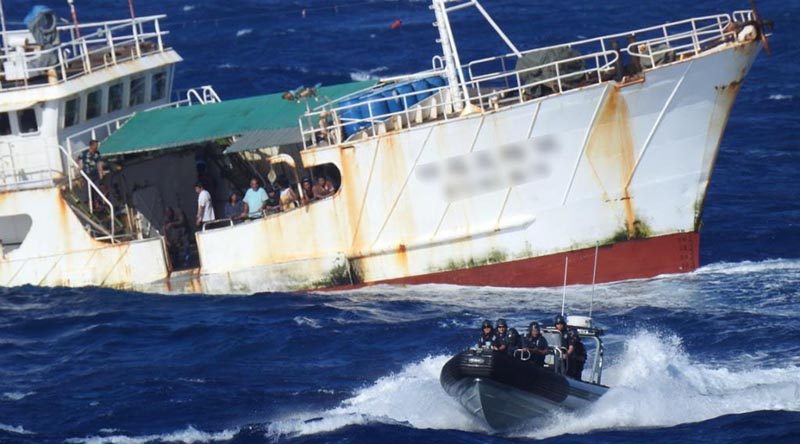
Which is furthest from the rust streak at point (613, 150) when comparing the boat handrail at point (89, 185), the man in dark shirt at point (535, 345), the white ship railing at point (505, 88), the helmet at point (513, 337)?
the boat handrail at point (89, 185)

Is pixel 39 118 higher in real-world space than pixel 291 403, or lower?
higher

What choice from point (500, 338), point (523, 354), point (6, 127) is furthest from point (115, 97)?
point (523, 354)

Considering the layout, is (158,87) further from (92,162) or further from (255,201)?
(255,201)

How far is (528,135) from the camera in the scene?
33.6 metres

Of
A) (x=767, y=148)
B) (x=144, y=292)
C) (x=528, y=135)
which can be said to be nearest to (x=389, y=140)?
(x=528, y=135)

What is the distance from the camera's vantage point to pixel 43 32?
38.6m

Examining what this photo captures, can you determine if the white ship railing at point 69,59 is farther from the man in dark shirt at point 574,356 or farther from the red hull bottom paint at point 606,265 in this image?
the man in dark shirt at point 574,356

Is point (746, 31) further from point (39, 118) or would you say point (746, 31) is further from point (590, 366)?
point (39, 118)

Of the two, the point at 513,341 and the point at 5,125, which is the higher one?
the point at 5,125

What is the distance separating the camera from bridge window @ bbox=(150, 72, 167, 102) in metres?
41.5

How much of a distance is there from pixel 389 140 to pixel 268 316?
15.9ft

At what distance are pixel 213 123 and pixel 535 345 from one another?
1498 cm

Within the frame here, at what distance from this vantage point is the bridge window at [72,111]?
38.1 m

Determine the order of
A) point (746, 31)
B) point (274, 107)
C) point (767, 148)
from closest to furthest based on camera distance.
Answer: point (746, 31) < point (274, 107) < point (767, 148)
